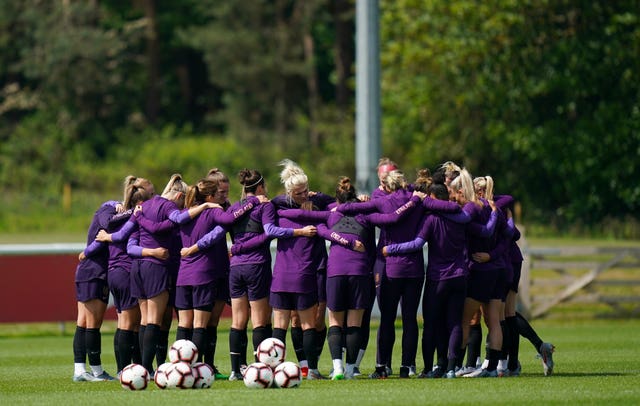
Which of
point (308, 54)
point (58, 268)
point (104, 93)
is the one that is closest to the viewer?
point (58, 268)

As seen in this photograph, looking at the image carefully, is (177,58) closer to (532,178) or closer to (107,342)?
(532,178)

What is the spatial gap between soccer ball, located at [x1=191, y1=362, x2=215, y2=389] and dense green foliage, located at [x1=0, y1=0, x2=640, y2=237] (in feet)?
73.1

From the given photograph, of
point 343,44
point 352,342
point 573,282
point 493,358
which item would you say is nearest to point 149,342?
point 352,342

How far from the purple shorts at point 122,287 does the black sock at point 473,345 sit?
3.56 metres

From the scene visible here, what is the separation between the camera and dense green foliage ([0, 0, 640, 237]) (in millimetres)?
35469

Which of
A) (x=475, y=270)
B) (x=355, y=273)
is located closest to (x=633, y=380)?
(x=475, y=270)

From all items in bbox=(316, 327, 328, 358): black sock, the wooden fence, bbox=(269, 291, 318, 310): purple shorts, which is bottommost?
the wooden fence

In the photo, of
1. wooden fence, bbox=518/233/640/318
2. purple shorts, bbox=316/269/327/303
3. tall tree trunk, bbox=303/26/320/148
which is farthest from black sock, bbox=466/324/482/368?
tall tree trunk, bbox=303/26/320/148

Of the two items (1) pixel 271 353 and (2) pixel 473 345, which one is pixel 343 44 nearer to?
(2) pixel 473 345

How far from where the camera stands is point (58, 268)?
2281 centimetres

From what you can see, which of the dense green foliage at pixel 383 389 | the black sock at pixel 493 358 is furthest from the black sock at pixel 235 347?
the black sock at pixel 493 358

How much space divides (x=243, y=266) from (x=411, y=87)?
29919 mm

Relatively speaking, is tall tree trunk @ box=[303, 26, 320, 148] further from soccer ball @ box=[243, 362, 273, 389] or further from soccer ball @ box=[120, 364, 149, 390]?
soccer ball @ box=[243, 362, 273, 389]

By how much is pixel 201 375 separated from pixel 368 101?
9924 mm
